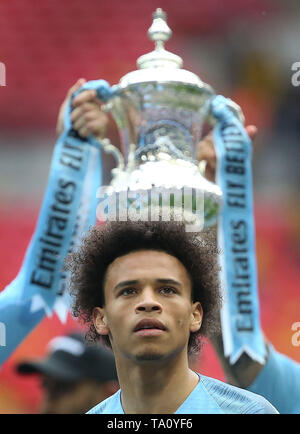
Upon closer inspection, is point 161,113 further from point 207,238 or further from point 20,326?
point 207,238

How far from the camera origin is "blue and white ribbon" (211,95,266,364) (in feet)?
6.96

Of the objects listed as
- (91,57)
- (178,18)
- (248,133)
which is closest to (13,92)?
(91,57)

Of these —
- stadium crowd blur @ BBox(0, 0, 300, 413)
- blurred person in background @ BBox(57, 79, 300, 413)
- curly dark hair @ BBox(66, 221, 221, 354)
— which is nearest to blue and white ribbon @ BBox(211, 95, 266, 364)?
blurred person in background @ BBox(57, 79, 300, 413)

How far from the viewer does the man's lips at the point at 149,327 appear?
3.95 ft

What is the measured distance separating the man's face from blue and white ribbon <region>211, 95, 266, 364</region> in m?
0.81

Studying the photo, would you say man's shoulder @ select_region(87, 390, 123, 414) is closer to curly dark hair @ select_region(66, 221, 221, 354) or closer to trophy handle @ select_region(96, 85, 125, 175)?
curly dark hair @ select_region(66, 221, 221, 354)

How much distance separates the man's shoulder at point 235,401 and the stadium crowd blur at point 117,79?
224cm

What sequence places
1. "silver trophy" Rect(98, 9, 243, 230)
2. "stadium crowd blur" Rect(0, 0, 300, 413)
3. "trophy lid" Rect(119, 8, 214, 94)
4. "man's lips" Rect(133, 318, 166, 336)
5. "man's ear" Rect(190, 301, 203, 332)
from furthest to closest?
"stadium crowd blur" Rect(0, 0, 300, 413) < "trophy lid" Rect(119, 8, 214, 94) < "silver trophy" Rect(98, 9, 243, 230) < "man's ear" Rect(190, 301, 203, 332) < "man's lips" Rect(133, 318, 166, 336)

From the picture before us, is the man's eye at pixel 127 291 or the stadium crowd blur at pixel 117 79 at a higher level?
the stadium crowd blur at pixel 117 79

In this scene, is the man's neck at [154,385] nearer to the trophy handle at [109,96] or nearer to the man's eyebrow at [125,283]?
the man's eyebrow at [125,283]

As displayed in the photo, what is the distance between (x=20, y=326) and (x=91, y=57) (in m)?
2.05

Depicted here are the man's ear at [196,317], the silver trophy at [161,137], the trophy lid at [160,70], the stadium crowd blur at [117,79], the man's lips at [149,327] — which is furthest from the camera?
the stadium crowd blur at [117,79]

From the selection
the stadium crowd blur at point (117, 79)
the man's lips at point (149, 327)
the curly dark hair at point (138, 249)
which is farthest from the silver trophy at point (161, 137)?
the stadium crowd blur at point (117, 79)

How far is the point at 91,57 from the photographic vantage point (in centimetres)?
392
